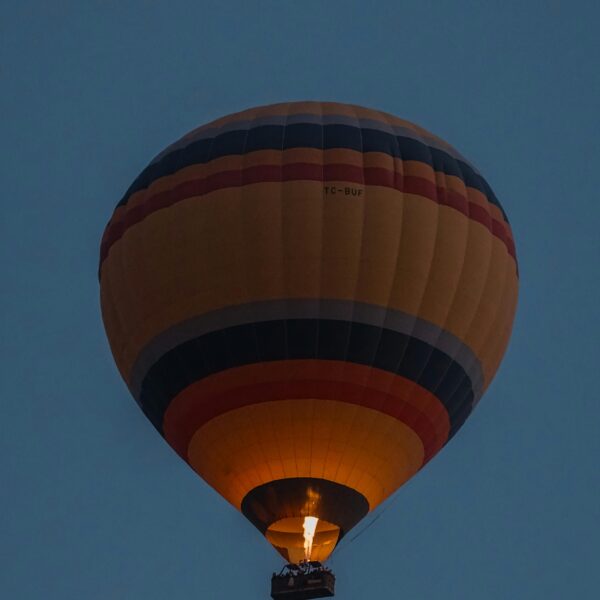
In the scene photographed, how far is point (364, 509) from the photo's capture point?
32500 mm

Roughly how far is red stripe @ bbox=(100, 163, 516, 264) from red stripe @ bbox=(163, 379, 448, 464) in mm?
2479

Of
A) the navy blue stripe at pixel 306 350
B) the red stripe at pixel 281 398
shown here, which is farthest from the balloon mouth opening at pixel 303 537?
the navy blue stripe at pixel 306 350

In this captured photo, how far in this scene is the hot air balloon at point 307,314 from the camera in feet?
105

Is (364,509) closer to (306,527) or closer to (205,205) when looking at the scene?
(306,527)

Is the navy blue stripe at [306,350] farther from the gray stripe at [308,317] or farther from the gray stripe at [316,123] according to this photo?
the gray stripe at [316,123]

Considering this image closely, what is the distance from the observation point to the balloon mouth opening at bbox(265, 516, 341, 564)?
32.1 m

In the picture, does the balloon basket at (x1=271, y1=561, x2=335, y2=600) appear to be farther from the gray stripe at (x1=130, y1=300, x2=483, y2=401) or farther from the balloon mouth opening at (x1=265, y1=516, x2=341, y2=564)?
the gray stripe at (x1=130, y1=300, x2=483, y2=401)

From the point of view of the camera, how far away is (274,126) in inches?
1299

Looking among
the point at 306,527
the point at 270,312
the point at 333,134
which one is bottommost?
the point at 306,527

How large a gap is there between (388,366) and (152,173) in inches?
161

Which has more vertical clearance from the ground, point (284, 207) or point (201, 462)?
point (284, 207)

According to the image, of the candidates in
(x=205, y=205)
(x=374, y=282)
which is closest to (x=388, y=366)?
(x=374, y=282)

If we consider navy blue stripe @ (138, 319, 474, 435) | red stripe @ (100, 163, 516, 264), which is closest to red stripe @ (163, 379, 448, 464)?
navy blue stripe @ (138, 319, 474, 435)

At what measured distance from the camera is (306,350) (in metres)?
31.8
